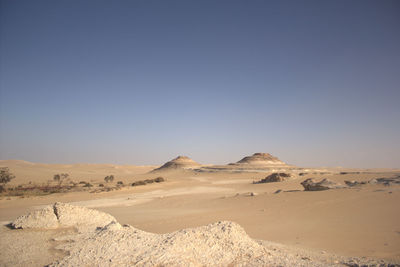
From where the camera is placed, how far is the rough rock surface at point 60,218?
5254 mm

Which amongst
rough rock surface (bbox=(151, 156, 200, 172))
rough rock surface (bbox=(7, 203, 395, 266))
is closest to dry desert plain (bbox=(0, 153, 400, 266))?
rough rock surface (bbox=(7, 203, 395, 266))

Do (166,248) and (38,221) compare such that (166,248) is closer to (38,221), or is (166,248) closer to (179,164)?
(38,221)

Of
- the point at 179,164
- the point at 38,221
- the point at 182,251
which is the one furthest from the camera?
the point at 179,164

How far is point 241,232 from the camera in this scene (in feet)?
12.8

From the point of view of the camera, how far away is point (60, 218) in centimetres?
553

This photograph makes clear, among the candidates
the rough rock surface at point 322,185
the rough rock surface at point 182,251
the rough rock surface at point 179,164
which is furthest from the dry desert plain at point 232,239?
the rough rock surface at point 179,164

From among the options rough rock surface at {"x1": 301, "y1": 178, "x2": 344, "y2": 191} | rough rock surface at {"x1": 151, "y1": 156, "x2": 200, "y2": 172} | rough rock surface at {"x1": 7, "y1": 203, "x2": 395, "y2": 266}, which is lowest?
rough rock surface at {"x1": 301, "y1": 178, "x2": 344, "y2": 191}

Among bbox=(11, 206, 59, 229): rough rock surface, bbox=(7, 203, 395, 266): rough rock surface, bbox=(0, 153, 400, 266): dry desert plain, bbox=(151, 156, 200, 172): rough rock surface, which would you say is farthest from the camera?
bbox=(151, 156, 200, 172): rough rock surface

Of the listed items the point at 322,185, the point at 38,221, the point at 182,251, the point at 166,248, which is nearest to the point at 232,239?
the point at 182,251

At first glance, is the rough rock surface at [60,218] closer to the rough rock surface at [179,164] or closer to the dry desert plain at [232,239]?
the dry desert plain at [232,239]

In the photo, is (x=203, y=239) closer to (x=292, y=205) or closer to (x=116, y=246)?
(x=116, y=246)

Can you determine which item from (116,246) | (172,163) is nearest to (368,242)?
(116,246)

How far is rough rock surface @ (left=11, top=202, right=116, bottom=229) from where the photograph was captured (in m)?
5.25

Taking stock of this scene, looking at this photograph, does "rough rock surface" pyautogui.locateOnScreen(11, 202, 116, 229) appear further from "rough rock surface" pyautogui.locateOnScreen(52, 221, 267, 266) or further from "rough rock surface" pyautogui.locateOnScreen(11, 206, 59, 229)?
"rough rock surface" pyautogui.locateOnScreen(52, 221, 267, 266)
